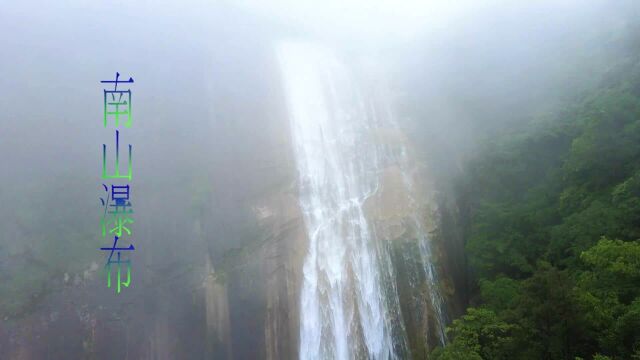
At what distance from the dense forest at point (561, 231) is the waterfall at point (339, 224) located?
8.80 ft

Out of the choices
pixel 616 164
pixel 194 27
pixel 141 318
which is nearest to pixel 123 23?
pixel 194 27

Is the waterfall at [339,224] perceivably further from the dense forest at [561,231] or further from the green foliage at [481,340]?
the green foliage at [481,340]

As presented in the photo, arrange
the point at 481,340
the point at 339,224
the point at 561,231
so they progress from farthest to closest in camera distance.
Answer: the point at 339,224 < the point at 561,231 < the point at 481,340

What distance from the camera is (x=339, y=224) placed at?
1856cm

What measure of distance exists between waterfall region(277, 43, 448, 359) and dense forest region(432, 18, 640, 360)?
268cm

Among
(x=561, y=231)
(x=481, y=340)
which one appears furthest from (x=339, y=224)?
(x=481, y=340)

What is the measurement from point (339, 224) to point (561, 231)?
7.29m

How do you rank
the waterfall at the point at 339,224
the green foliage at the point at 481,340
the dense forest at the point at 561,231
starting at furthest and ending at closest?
the waterfall at the point at 339,224 < the green foliage at the point at 481,340 < the dense forest at the point at 561,231

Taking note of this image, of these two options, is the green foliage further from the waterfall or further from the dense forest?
the waterfall

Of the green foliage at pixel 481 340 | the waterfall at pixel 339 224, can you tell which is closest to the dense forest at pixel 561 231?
the green foliage at pixel 481 340

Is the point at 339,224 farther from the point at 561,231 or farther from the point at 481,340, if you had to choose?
the point at 481,340

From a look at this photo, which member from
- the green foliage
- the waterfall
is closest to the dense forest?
the green foliage

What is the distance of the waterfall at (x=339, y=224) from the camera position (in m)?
16.4

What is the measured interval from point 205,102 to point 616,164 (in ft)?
48.8
